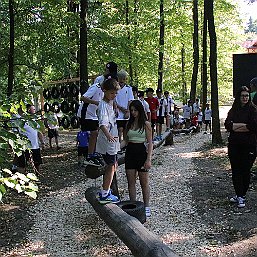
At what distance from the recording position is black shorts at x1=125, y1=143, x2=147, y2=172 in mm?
6445

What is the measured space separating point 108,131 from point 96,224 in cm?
186

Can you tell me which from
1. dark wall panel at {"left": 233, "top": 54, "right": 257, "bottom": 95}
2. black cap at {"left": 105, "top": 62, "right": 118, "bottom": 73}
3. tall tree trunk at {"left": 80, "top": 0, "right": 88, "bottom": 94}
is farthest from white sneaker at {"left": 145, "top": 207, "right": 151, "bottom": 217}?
tall tree trunk at {"left": 80, "top": 0, "right": 88, "bottom": 94}

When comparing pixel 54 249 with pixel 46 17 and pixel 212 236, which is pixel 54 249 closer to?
pixel 212 236

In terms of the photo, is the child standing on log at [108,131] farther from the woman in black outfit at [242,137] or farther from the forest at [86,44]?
the woman in black outfit at [242,137]

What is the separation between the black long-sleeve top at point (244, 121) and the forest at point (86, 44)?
3.16 meters

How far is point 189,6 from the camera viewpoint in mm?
27844

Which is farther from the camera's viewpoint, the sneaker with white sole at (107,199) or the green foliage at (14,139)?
the sneaker with white sole at (107,199)

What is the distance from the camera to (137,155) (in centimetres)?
646

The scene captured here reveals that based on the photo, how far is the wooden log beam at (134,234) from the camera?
13.9ft

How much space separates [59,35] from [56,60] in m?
1.76

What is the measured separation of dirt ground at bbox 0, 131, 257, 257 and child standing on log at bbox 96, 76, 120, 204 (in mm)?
1692

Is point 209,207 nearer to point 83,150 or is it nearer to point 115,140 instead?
point 115,140

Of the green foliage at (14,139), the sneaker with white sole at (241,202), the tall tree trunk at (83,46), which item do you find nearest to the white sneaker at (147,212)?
the sneaker with white sole at (241,202)

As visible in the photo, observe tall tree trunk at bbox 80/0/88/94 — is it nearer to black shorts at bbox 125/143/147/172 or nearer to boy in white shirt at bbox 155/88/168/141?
boy in white shirt at bbox 155/88/168/141
